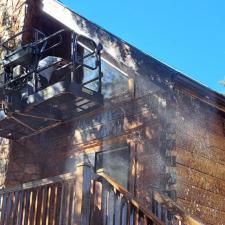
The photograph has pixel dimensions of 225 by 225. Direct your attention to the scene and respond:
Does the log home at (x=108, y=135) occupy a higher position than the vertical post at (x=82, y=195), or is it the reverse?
the log home at (x=108, y=135)

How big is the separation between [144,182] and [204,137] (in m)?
1.41

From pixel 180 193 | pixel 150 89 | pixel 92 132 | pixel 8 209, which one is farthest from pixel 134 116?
pixel 8 209

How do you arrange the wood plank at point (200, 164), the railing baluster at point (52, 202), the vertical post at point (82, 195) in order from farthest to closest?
the wood plank at point (200, 164), the railing baluster at point (52, 202), the vertical post at point (82, 195)

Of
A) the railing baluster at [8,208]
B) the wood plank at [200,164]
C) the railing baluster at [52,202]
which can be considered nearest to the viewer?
the railing baluster at [52,202]

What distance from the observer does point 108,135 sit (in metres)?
8.39

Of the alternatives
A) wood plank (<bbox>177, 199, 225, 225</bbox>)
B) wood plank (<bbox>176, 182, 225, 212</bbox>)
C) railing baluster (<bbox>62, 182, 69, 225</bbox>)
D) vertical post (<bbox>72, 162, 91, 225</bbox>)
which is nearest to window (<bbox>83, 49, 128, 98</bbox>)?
wood plank (<bbox>176, 182, 225, 212</bbox>)

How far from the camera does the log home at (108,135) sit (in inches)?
213

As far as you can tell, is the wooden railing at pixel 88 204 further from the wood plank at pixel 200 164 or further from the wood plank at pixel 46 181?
the wood plank at pixel 200 164

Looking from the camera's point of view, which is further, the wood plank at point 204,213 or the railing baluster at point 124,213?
the wood plank at point 204,213

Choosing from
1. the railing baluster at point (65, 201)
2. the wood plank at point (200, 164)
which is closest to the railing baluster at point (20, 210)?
the railing baluster at point (65, 201)

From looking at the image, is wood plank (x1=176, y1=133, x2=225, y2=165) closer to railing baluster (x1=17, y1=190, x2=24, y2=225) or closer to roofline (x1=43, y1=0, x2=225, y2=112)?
roofline (x1=43, y1=0, x2=225, y2=112)

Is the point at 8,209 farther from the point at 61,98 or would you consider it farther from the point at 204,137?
the point at 204,137

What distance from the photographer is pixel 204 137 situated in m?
7.80

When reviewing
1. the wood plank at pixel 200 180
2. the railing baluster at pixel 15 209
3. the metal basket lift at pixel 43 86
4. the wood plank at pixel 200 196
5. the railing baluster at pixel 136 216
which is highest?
the metal basket lift at pixel 43 86
